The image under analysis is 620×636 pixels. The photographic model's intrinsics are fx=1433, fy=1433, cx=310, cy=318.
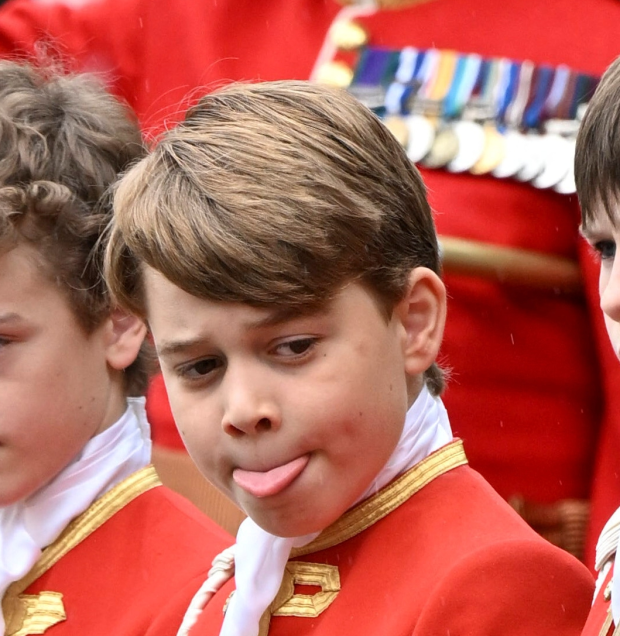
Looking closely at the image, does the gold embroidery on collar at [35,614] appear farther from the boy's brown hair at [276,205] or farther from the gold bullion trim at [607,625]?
the gold bullion trim at [607,625]

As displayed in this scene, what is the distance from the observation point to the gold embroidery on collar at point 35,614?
5.88ft

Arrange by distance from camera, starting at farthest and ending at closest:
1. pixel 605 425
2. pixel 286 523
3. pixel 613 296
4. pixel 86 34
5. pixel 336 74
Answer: pixel 86 34 < pixel 336 74 < pixel 605 425 < pixel 286 523 < pixel 613 296

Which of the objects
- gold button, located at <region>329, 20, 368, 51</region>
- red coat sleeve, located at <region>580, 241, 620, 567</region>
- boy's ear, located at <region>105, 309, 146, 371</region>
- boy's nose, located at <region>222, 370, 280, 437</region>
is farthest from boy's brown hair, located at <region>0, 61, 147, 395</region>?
red coat sleeve, located at <region>580, 241, 620, 567</region>

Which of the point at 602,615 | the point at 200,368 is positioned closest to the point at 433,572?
the point at 602,615

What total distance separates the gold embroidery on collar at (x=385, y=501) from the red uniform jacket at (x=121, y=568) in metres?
0.28

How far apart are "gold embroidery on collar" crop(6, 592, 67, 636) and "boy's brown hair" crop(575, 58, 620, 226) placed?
0.86m

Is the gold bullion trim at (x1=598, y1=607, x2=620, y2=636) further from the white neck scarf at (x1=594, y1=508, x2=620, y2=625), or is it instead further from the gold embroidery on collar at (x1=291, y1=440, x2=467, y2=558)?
the gold embroidery on collar at (x1=291, y1=440, x2=467, y2=558)

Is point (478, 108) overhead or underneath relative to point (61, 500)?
overhead

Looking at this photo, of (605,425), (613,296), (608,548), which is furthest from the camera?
(605,425)

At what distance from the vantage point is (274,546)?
1551 mm

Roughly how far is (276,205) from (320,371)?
0.17m

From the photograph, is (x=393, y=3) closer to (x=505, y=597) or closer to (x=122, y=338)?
(x=122, y=338)

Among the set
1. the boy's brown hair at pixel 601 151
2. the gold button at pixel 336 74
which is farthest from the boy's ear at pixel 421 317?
the gold button at pixel 336 74

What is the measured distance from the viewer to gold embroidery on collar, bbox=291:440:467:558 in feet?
4.99
